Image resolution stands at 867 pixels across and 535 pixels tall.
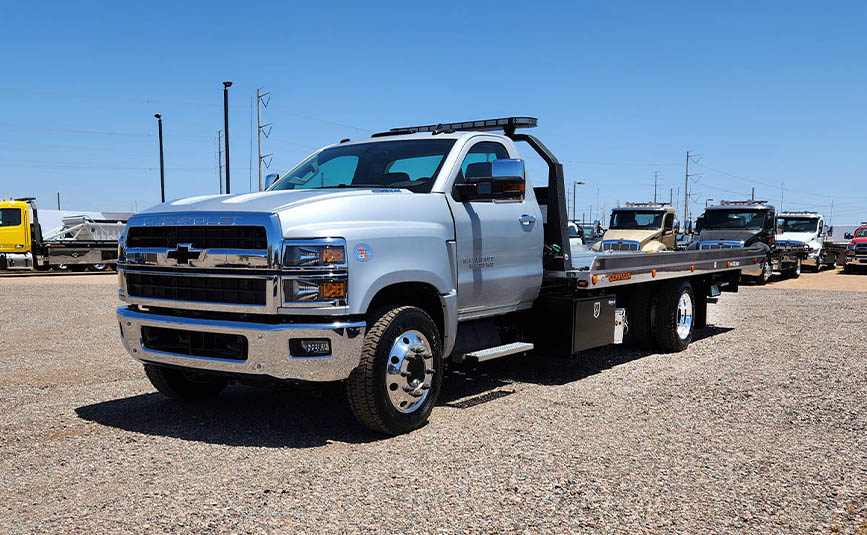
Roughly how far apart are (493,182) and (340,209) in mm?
1388

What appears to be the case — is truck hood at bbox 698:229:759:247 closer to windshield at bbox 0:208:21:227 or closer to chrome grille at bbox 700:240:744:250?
chrome grille at bbox 700:240:744:250

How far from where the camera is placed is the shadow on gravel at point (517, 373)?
6.81 meters

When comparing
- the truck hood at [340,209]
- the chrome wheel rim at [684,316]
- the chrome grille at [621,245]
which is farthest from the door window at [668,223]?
the truck hood at [340,209]

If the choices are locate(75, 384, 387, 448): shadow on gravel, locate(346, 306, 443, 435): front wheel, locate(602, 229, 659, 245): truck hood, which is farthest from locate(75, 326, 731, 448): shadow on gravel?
locate(602, 229, 659, 245): truck hood

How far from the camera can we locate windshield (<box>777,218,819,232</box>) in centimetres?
2780

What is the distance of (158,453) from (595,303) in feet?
14.0

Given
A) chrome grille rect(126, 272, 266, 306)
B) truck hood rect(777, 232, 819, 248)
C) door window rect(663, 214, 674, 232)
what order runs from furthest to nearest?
truck hood rect(777, 232, 819, 248) < door window rect(663, 214, 674, 232) < chrome grille rect(126, 272, 266, 306)

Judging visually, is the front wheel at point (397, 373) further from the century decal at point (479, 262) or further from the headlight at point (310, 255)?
the century decal at point (479, 262)

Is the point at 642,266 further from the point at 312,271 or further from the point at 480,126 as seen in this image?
the point at 312,271

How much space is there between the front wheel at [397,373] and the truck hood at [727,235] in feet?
60.0

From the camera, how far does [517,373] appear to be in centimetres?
791

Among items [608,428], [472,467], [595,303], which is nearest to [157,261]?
[472,467]

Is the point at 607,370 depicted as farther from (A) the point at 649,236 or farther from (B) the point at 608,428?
(A) the point at 649,236

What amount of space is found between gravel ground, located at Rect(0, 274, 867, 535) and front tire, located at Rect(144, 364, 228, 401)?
0.15m
